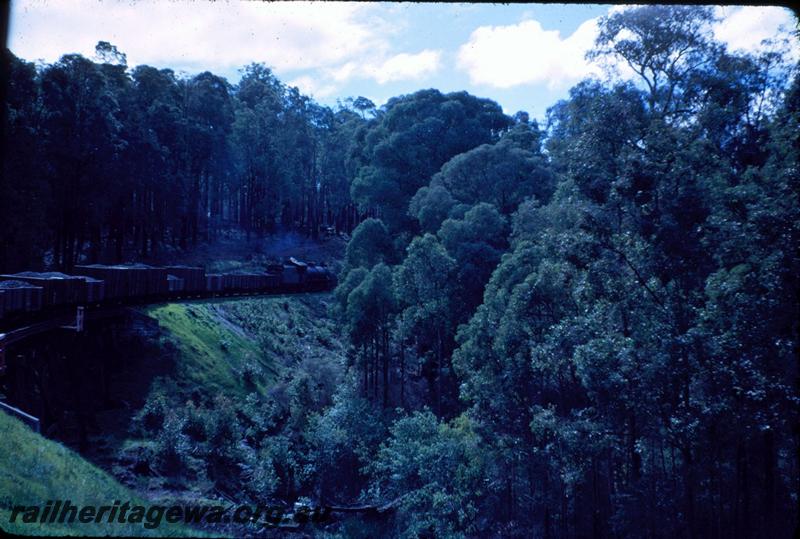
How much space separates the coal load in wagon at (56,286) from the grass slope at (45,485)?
8656mm

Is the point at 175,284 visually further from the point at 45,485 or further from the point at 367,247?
the point at 45,485

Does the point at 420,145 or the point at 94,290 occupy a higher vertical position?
the point at 420,145

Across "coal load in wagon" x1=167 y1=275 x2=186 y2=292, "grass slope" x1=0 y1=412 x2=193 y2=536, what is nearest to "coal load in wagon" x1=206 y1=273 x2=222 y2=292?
"coal load in wagon" x1=167 y1=275 x2=186 y2=292

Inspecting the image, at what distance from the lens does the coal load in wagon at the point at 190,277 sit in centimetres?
2970

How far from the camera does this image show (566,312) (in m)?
16.3

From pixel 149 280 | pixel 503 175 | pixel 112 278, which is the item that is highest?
pixel 503 175

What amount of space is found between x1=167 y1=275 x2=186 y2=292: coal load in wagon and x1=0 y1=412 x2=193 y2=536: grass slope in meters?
17.9

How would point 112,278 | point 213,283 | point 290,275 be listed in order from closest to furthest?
point 112,278 < point 213,283 < point 290,275

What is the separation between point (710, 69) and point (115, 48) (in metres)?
29.9

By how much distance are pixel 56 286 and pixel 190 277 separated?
1141 centimetres

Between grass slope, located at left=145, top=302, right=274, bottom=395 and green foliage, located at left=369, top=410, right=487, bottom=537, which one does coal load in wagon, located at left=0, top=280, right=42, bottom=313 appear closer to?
grass slope, located at left=145, top=302, right=274, bottom=395

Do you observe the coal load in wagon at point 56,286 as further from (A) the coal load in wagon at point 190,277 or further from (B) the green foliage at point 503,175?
(B) the green foliage at point 503,175

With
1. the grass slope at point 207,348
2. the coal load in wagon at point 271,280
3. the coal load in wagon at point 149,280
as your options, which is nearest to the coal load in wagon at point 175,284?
the coal load in wagon at point 149,280

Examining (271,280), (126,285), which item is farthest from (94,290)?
(271,280)
